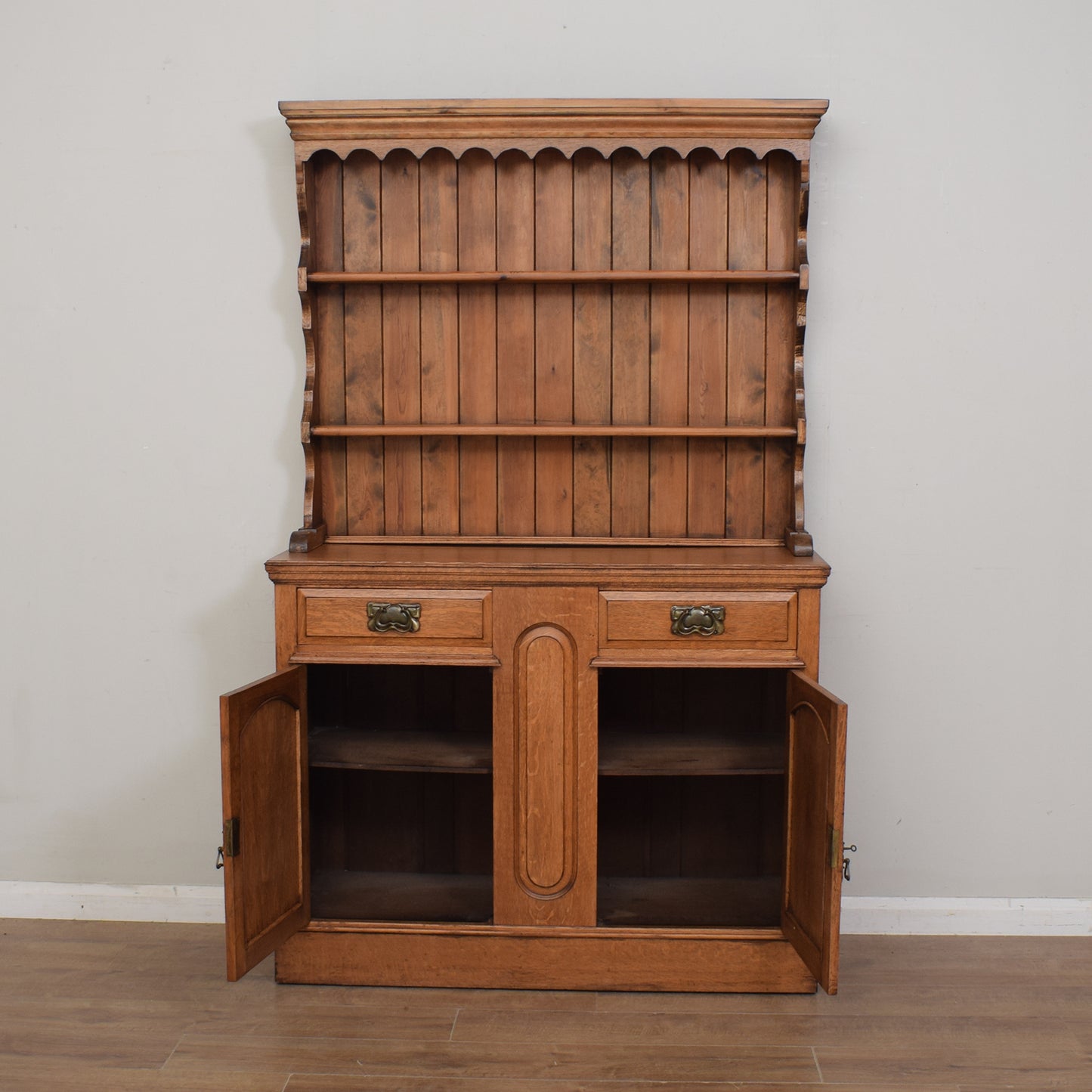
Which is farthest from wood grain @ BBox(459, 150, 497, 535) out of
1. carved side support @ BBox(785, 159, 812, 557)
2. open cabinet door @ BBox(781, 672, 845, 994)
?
open cabinet door @ BBox(781, 672, 845, 994)

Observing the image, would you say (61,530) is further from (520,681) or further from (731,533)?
(731,533)

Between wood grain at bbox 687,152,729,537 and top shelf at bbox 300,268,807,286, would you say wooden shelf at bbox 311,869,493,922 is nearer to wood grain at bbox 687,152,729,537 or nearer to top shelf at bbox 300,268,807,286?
wood grain at bbox 687,152,729,537

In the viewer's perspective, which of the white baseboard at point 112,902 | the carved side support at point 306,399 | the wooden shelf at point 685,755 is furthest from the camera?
the white baseboard at point 112,902

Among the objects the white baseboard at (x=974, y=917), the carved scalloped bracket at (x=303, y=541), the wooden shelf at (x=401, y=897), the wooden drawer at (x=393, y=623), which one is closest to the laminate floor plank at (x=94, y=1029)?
the wooden shelf at (x=401, y=897)

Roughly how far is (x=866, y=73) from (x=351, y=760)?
2282 millimetres

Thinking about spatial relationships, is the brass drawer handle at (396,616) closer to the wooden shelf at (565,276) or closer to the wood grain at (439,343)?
the wood grain at (439,343)

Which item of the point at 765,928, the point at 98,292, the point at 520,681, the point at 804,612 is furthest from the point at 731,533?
the point at 98,292

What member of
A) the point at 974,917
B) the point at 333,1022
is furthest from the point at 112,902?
the point at 974,917

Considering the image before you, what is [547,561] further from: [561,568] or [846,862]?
[846,862]

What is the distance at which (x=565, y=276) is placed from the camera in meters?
2.60

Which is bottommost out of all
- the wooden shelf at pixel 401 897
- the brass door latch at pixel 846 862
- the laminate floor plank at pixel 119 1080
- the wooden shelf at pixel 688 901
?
the laminate floor plank at pixel 119 1080

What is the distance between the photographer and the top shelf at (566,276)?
8.48 feet

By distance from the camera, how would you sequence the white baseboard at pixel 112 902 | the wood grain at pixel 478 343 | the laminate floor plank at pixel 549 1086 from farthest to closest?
the white baseboard at pixel 112 902
the wood grain at pixel 478 343
the laminate floor plank at pixel 549 1086

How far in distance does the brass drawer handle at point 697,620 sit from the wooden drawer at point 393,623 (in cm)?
45
